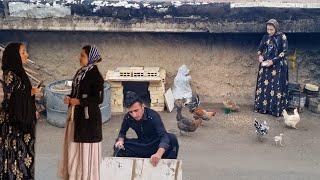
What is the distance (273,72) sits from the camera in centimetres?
905

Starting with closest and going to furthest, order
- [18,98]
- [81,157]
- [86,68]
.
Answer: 1. [18,98]
2. [86,68]
3. [81,157]

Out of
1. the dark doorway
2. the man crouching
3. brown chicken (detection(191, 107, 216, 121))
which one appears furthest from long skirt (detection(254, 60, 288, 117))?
the man crouching

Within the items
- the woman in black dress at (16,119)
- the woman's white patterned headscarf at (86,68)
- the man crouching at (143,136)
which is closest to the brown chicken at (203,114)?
the man crouching at (143,136)

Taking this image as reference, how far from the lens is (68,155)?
5.49 m

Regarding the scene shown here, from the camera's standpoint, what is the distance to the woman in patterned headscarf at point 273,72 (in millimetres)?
8922

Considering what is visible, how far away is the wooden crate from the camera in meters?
5.59

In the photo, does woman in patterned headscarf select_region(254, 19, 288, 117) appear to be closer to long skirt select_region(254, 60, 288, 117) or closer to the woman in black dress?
long skirt select_region(254, 60, 288, 117)

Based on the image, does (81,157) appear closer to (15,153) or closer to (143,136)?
(15,153)

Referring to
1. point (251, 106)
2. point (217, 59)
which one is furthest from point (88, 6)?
A: point (251, 106)

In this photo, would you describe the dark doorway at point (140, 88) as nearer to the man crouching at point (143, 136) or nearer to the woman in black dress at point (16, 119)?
the man crouching at point (143, 136)

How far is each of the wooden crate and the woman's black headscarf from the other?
1.06 m

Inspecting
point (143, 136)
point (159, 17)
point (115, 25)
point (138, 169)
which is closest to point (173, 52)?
point (159, 17)

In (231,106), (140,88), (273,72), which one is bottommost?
(231,106)

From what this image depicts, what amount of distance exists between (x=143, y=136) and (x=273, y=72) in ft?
12.5
